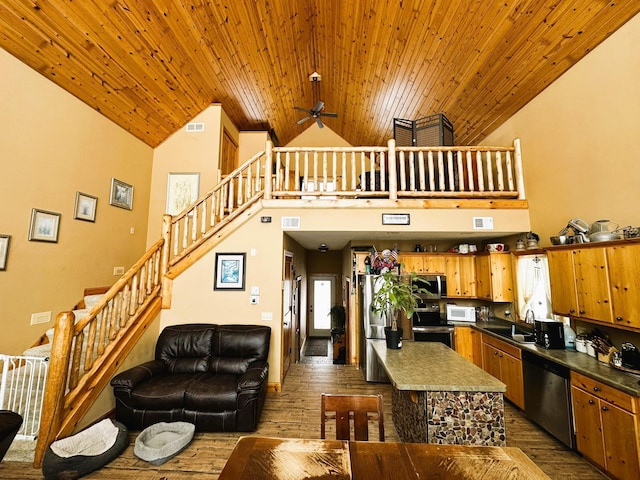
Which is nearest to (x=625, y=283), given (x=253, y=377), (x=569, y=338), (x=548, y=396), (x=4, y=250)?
(x=569, y=338)

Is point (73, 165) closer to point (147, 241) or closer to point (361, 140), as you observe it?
point (147, 241)

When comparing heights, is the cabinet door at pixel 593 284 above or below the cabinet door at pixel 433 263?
below

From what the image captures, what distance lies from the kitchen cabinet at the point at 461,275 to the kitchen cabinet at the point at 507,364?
105 cm

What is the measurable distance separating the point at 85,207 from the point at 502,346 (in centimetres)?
644

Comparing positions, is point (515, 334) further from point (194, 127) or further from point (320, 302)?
point (194, 127)

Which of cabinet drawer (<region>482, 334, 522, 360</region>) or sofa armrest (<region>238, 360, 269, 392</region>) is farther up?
cabinet drawer (<region>482, 334, 522, 360</region>)

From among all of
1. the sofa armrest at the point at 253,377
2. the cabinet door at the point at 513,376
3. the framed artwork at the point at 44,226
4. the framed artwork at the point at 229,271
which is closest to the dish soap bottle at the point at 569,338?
the cabinet door at the point at 513,376

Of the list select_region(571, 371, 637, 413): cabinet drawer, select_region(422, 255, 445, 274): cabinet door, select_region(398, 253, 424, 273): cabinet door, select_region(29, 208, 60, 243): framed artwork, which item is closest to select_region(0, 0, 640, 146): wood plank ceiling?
select_region(29, 208, 60, 243): framed artwork

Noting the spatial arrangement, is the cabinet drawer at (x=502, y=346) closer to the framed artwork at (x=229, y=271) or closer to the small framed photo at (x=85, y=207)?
the framed artwork at (x=229, y=271)

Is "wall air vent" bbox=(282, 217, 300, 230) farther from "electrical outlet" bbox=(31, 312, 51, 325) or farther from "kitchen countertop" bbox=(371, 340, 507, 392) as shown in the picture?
"electrical outlet" bbox=(31, 312, 51, 325)

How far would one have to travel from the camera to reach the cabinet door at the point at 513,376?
346 cm

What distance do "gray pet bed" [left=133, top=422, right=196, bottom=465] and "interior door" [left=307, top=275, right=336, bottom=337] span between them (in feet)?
20.5

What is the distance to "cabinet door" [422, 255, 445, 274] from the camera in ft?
17.6

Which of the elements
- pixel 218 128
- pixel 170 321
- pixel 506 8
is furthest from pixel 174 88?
pixel 506 8
